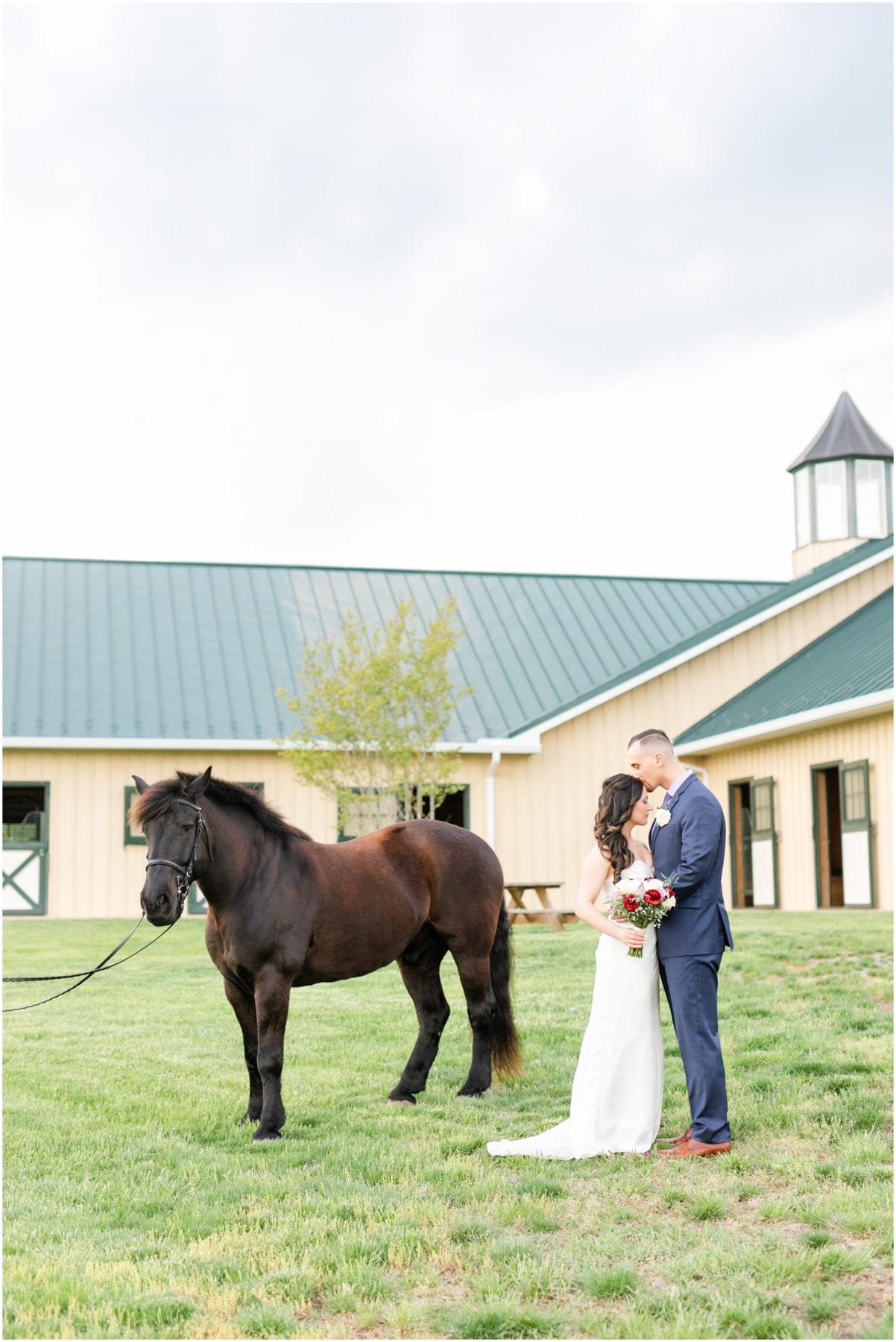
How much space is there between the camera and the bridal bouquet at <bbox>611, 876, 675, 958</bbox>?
5.46 meters

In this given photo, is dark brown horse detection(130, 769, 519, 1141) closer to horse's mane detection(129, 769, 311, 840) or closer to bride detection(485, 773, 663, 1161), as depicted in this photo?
horse's mane detection(129, 769, 311, 840)

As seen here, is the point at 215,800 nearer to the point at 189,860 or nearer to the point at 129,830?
the point at 189,860

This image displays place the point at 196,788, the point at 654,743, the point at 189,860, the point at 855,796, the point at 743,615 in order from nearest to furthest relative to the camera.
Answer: the point at 654,743
the point at 189,860
the point at 196,788
the point at 855,796
the point at 743,615

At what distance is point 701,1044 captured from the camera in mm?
5488

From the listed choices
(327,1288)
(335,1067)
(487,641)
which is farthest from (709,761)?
(327,1288)

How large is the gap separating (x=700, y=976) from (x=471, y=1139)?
135 cm

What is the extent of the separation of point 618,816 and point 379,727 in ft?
38.8

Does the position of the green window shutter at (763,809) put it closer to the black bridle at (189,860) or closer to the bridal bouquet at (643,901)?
the bridal bouquet at (643,901)

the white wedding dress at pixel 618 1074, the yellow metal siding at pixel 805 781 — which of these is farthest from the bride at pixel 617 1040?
the yellow metal siding at pixel 805 781

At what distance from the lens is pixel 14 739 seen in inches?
722

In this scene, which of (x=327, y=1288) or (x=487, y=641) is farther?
(x=487, y=641)

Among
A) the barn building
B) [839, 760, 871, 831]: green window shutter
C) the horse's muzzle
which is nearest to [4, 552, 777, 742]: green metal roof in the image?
the barn building

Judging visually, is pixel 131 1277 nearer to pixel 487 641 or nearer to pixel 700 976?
pixel 700 976

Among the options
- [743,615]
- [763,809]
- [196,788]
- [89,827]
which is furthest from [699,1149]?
[743,615]
